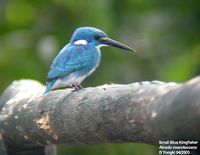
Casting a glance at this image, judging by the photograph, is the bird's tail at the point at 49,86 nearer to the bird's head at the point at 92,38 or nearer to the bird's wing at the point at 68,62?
the bird's wing at the point at 68,62

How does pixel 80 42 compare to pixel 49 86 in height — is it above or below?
above

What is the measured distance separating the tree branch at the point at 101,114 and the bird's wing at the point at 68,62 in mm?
131

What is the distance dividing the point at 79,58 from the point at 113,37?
78.5 inches

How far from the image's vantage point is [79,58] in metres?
4.91

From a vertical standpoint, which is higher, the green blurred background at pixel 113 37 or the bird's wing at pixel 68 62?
the green blurred background at pixel 113 37

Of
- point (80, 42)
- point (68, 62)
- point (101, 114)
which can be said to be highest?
point (80, 42)

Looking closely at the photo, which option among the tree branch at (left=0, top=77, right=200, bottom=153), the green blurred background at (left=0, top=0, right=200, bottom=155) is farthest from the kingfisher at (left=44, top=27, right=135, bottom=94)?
the green blurred background at (left=0, top=0, right=200, bottom=155)

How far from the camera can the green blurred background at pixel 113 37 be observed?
271 inches

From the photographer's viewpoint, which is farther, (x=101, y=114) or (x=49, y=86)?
(x=49, y=86)

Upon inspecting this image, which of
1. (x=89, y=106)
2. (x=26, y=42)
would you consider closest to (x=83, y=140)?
(x=89, y=106)

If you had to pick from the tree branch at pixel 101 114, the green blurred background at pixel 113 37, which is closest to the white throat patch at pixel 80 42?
the tree branch at pixel 101 114

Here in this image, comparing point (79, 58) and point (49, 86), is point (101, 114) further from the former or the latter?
point (79, 58)

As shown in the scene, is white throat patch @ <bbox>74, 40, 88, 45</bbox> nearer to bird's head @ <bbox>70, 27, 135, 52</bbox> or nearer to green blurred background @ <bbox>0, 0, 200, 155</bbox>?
bird's head @ <bbox>70, 27, 135, 52</bbox>

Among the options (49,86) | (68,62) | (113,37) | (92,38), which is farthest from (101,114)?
(113,37)
